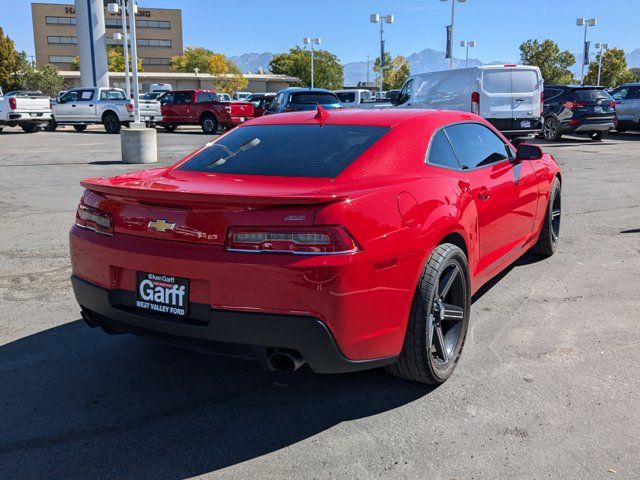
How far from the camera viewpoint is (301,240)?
2795 mm

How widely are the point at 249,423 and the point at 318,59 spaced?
283 ft

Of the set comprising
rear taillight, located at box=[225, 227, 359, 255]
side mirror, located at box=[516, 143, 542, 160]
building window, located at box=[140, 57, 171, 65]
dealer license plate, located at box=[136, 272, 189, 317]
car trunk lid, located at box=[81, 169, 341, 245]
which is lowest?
dealer license plate, located at box=[136, 272, 189, 317]

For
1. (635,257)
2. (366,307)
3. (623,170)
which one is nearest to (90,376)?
(366,307)

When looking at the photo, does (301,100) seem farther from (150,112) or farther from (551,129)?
(150,112)

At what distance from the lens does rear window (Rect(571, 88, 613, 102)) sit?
19.7m

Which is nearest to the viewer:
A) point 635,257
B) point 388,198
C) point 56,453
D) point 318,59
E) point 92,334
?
point 56,453

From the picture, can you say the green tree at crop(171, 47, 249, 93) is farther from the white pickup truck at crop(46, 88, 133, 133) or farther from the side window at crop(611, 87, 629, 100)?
the side window at crop(611, 87, 629, 100)

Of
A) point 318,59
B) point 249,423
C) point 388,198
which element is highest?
point 318,59

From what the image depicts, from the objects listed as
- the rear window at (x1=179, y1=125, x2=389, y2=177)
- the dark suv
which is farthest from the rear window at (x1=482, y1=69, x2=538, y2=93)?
the rear window at (x1=179, y1=125, x2=389, y2=177)

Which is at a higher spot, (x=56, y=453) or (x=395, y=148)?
(x=395, y=148)

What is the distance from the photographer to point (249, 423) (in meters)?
3.17

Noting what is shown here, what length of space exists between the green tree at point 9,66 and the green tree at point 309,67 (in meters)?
34.2

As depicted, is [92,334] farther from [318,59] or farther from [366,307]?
[318,59]

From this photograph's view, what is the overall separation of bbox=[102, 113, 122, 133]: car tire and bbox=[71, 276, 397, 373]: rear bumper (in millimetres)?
24058
